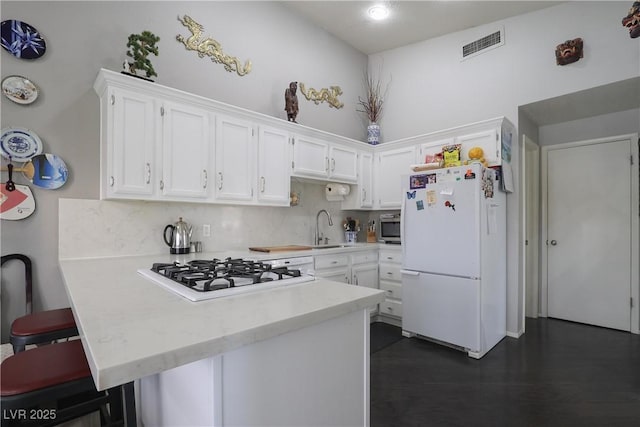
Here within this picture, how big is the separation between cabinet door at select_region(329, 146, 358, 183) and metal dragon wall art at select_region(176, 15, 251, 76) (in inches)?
50.6

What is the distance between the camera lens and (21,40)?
2.04 meters

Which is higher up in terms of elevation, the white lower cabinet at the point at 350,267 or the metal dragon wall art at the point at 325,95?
the metal dragon wall art at the point at 325,95

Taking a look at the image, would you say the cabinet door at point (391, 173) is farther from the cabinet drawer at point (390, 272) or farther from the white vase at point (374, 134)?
the cabinet drawer at point (390, 272)

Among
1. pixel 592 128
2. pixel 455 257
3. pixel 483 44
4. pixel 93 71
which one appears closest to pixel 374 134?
pixel 483 44

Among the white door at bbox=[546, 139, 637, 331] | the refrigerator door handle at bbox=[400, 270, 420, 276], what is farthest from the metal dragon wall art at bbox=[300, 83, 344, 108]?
the white door at bbox=[546, 139, 637, 331]

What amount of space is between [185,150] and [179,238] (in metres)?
0.71

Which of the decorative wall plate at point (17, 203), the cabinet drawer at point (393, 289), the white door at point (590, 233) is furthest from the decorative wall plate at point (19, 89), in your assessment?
the white door at point (590, 233)

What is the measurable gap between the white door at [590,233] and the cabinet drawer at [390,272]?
202 cm

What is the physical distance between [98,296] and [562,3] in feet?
14.4

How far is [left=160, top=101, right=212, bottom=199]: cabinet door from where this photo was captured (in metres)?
2.39

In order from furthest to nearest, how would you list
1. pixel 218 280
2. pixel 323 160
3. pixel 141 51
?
pixel 323 160
pixel 141 51
pixel 218 280

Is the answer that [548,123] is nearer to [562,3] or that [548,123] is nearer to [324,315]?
[562,3]

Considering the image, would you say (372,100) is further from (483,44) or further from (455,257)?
(455,257)

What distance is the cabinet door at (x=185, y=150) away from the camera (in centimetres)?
239
